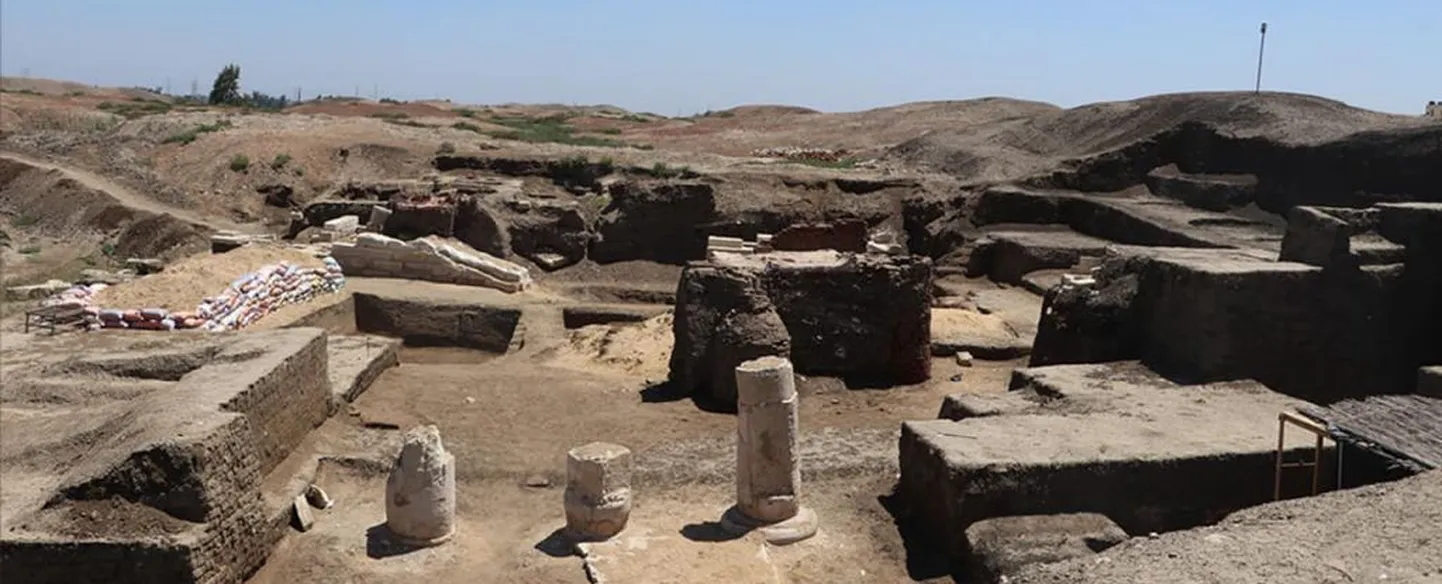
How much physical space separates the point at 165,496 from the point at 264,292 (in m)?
9.20

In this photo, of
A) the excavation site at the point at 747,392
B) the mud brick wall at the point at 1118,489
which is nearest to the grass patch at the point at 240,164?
the excavation site at the point at 747,392

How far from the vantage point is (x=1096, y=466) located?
26.6ft

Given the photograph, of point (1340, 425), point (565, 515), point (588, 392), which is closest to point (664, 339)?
point (588, 392)

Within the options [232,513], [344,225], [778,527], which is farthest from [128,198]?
[778,527]

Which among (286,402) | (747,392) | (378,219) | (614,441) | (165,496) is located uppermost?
(378,219)

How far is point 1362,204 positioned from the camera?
20922mm

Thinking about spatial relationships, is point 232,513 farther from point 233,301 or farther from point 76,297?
point 76,297

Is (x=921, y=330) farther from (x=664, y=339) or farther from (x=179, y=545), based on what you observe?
(x=179, y=545)

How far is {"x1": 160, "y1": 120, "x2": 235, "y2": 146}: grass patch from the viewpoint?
107 feet

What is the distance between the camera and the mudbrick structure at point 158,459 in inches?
288

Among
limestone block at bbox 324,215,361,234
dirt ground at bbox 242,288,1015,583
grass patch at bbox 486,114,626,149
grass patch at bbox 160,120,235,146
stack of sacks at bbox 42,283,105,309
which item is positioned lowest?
dirt ground at bbox 242,288,1015,583

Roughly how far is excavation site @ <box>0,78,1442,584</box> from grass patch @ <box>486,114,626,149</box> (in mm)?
13455

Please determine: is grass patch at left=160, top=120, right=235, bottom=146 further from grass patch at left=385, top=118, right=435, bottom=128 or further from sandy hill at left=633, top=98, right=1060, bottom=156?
sandy hill at left=633, top=98, right=1060, bottom=156

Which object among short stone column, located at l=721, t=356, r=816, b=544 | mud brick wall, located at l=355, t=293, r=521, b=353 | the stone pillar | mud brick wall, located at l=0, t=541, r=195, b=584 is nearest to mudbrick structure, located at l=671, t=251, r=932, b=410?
short stone column, located at l=721, t=356, r=816, b=544
